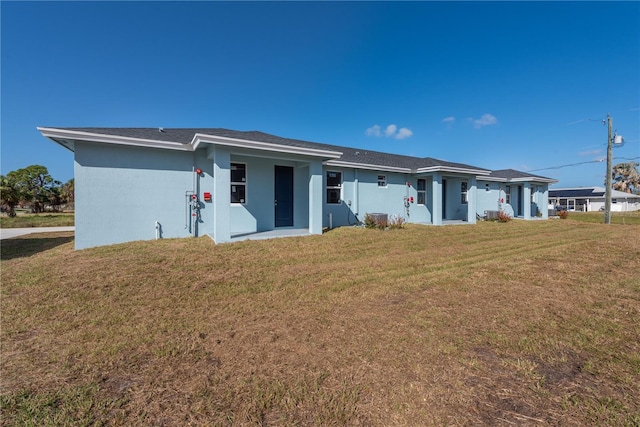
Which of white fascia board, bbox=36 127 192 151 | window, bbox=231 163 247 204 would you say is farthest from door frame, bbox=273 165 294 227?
white fascia board, bbox=36 127 192 151

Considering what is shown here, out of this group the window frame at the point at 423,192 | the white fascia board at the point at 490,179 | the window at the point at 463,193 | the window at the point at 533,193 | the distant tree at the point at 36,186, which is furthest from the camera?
the distant tree at the point at 36,186

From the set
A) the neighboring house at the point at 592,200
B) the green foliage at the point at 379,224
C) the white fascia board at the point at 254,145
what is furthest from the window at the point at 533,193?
the neighboring house at the point at 592,200

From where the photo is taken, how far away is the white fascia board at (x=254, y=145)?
7496 mm

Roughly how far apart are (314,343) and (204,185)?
296 inches

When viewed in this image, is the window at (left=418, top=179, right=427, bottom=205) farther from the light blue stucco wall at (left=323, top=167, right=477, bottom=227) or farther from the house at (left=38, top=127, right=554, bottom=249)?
the house at (left=38, top=127, right=554, bottom=249)

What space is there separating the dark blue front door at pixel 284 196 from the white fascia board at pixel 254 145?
5.88ft

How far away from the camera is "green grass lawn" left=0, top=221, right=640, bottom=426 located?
82.4 inches

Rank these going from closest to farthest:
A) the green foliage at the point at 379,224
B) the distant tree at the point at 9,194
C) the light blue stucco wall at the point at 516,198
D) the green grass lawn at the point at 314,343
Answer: the green grass lawn at the point at 314,343, the green foliage at the point at 379,224, the light blue stucco wall at the point at 516,198, the distant tree at the point at 9,194

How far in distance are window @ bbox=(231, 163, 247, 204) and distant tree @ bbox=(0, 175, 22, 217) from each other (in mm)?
22248

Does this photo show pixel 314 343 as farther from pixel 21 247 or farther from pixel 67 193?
pixel 67 193

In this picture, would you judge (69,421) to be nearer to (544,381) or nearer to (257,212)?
(544,381)

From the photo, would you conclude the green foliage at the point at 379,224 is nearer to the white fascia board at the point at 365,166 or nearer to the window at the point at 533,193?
the white fascia board at the point at 365,166

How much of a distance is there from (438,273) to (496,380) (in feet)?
11.5

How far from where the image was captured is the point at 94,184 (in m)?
7.61
